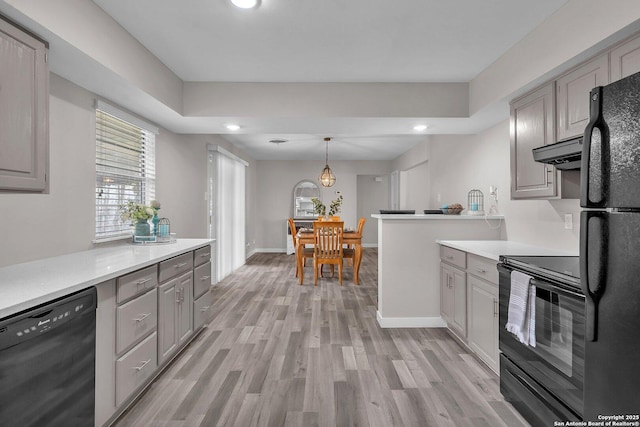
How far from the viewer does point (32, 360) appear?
122 centimetres

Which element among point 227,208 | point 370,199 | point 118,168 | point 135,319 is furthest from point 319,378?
point 370,199

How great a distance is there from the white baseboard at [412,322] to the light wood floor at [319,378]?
0.08m

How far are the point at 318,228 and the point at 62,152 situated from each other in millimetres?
3320

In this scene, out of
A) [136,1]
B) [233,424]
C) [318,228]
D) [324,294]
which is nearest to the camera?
[233,424]

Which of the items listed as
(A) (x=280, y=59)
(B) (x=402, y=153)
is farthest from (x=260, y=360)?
(B) (x=402, y=153)

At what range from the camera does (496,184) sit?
3469 millimetres

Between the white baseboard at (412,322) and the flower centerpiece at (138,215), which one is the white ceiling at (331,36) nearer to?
the flower centerpiece at (138,215)

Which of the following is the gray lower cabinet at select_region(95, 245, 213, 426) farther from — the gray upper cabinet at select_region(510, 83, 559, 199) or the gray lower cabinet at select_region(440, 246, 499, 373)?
the gray upper cabinet at select_region(510, 83, 559, 199)

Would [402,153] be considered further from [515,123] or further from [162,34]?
[162,34]

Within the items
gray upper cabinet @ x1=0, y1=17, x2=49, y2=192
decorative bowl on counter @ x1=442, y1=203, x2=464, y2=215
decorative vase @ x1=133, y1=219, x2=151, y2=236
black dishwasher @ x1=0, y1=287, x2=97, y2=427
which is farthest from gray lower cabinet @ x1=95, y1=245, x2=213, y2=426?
decorative bowl on counter @ x1=442, y1=203, x2=464, y2=215

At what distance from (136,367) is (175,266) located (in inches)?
29.5

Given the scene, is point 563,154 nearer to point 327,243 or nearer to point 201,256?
point 201,256

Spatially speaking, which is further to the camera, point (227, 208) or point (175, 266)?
point (227, 208)

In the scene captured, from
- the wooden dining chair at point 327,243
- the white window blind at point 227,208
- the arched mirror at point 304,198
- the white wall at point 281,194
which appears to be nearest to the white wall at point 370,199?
the white wall at point 281,194
